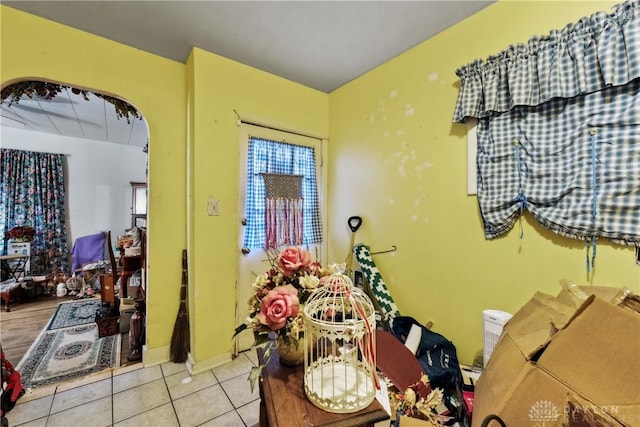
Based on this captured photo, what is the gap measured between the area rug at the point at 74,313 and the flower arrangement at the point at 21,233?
125cm

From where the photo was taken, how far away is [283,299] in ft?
2.62

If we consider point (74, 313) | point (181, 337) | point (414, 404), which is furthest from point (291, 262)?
point (74, 313)

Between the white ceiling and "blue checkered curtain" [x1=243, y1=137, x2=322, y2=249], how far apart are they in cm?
73

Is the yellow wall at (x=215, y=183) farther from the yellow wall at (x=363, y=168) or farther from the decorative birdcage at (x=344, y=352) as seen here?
the decorative birdcage at (x=344, y=352)

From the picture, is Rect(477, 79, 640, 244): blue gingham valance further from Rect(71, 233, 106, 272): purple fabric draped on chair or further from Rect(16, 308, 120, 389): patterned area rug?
Rect(71, 233, 106, 272): purple fabric draped on chair

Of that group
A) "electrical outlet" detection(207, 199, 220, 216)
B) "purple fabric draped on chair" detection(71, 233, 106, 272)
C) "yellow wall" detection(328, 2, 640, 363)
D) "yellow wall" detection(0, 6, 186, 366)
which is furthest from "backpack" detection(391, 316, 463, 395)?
"purple fabric draped on chair" detection(71, 233, 106, 272)

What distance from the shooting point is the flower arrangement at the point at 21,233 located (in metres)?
3.70

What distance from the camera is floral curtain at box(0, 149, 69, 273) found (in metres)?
3.91

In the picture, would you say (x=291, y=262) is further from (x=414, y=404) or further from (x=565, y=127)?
(x=565, y=127)

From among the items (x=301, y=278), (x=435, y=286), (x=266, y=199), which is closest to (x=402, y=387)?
(x=435, y=286)

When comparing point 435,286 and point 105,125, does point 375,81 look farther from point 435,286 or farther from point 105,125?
point 105,125

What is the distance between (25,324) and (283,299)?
3.99 metres

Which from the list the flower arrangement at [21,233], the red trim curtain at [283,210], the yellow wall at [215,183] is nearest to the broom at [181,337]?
the yellow wall at [215,183]

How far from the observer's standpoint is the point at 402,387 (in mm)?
1298
